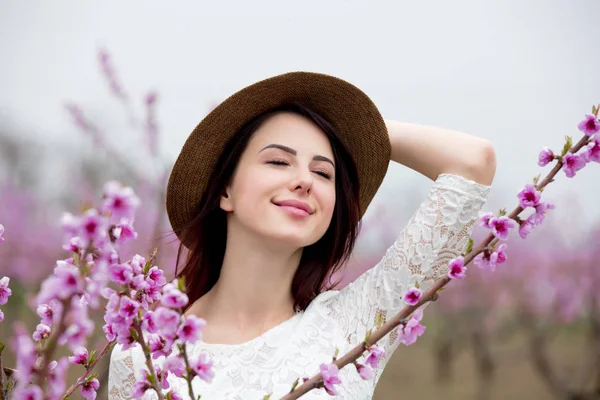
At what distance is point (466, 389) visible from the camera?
2.71m

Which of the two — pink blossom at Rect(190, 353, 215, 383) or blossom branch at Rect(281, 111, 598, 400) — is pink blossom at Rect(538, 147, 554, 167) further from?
pink blossom at Rect(190, 353, 215, 383)

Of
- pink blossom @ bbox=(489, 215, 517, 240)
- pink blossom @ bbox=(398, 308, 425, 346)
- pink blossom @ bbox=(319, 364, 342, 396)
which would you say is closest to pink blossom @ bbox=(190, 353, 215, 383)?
pink blossom @ bbox=(319, 364, 342, 396)

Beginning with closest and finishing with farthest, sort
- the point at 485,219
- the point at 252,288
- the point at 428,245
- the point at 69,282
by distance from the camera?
the point at 69,282, the point at 485,219, the point at 428,245, the point at 252,288

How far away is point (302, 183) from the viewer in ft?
3.35

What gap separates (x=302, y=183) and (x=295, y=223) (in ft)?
0.22

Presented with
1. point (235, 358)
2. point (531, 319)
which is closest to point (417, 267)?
point (235, 358)

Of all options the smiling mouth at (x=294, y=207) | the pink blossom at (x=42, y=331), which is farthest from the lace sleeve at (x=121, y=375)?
the pink blossom at (x=42, y=331)

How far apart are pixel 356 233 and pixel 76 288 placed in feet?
2.89

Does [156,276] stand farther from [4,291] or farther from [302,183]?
[302,183]

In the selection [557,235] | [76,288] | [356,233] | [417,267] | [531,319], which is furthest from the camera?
[557,235]

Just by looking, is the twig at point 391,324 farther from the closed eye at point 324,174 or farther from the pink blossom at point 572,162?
the closed eye at point 324,174

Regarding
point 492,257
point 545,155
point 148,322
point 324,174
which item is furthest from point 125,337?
point 324,174

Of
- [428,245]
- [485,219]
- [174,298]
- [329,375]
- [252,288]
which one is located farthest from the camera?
[252,288]

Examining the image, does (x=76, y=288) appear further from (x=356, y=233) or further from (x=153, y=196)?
(x=153, y=196)
